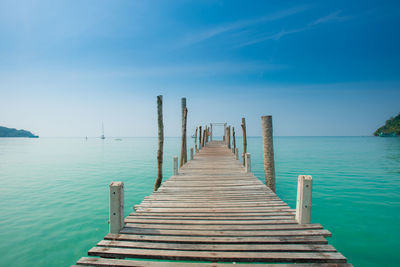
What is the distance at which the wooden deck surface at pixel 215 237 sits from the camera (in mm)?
2652

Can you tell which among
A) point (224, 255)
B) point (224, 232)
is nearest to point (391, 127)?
point (224, 232)

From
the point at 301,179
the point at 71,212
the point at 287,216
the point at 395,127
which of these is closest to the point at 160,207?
the point at 287,216

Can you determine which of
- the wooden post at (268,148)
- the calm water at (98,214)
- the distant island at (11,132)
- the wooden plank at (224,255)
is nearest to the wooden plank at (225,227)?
the wooden plank at (224,255)

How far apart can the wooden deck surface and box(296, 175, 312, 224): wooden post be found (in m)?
0.14

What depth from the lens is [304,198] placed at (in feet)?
11.3

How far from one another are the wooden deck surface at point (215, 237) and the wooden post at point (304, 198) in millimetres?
144

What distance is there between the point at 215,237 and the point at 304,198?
5.62ft

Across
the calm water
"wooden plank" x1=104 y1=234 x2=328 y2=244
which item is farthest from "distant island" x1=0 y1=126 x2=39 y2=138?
"wooden plank" x1=104 y1=234 x2=328 y2=244

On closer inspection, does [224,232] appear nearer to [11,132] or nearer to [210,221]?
[210,221]

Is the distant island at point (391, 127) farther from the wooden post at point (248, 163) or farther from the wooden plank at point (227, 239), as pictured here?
the wooden plank at point (227, 239)

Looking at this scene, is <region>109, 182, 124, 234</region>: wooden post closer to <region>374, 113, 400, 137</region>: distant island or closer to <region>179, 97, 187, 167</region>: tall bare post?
<region>179, 97, 187, 167</region>: tall bare post

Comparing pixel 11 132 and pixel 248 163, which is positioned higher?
pixel 11 132

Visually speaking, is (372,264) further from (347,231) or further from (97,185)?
(97,185)

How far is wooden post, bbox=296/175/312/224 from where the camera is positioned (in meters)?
3.42
